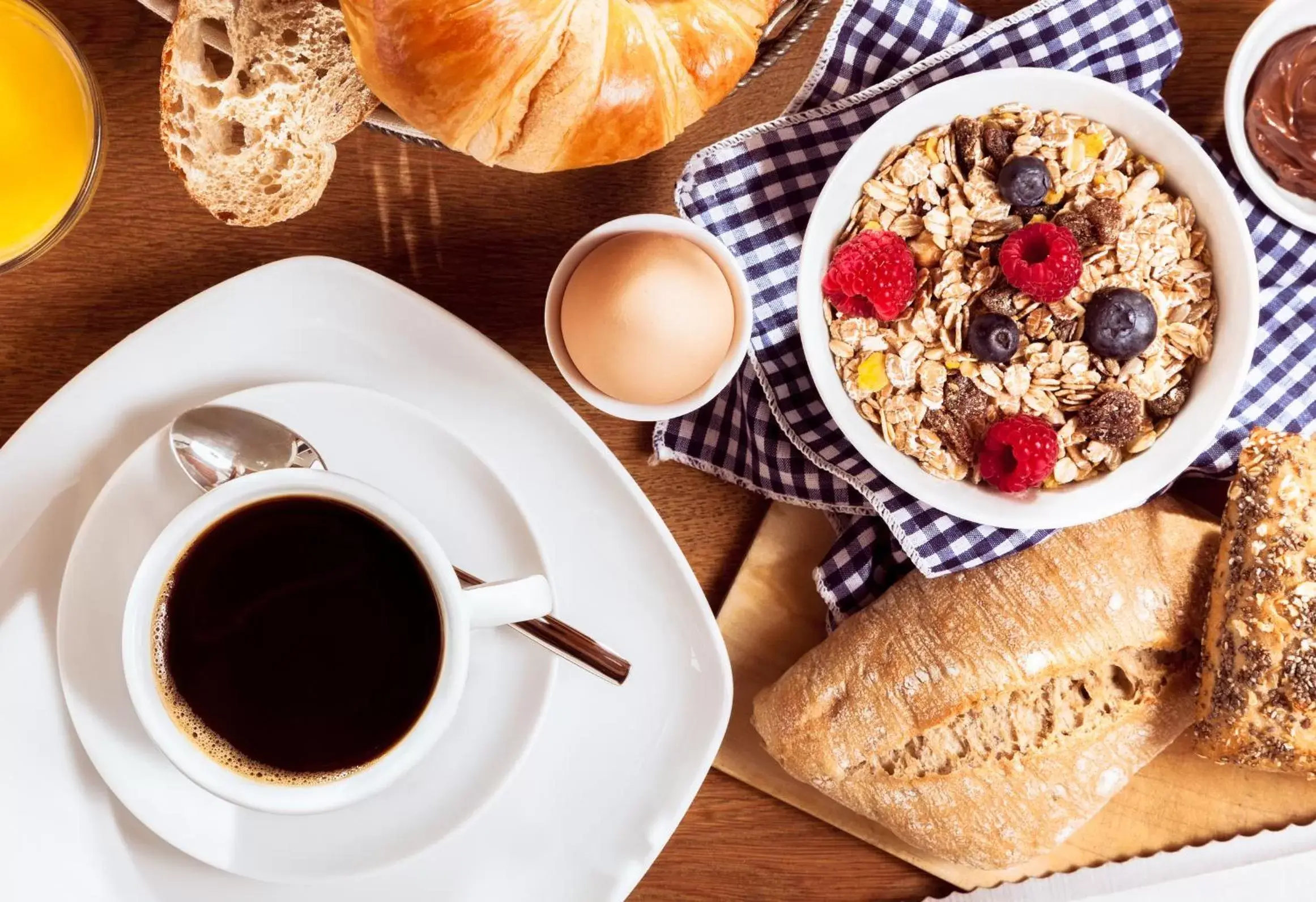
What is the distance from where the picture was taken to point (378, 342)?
1.06m

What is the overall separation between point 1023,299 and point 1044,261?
50 millimetres

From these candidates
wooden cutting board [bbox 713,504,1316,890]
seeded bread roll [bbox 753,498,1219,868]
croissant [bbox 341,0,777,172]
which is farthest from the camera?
wooden cutting board [bbox 713,504,1316,890]

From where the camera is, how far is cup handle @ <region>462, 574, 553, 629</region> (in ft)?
3.01

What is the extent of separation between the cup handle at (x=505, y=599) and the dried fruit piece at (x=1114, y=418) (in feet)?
1.71

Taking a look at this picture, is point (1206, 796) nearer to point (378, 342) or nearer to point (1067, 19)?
point (1067, 19)

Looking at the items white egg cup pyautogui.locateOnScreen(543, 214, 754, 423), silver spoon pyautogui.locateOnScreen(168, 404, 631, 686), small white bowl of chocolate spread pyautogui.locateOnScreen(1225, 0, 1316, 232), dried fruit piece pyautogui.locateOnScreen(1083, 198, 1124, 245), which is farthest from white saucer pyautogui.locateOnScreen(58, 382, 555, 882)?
small white bowl of chocolate spread pyautogui.locateOnScreen(1225, 0, 1316, 232)

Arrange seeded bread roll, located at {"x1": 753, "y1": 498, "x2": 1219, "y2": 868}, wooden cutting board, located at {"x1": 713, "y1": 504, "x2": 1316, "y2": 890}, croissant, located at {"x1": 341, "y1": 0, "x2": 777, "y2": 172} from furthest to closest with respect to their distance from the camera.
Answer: wooden cutting board, located at {"x1": 713, "y1": 504, "x2": 1316, "y2": 890} < seeded bread roll, located at {"x1": 753, "y1": 498, "x2": 1219, "y2": 868} < croissant, located at {"x1": 341, "y1": 0, "x2": 777, "y2": 172}

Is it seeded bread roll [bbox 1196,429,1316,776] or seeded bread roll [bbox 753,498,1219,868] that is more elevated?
seeded bread roll [bbox 1196,429,1316,776]

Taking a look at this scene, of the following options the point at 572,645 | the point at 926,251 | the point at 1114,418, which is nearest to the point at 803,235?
the point at 926,251

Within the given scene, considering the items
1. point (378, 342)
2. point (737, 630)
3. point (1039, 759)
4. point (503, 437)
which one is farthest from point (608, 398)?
point (1039, 759)

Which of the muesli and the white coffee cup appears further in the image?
the muesli

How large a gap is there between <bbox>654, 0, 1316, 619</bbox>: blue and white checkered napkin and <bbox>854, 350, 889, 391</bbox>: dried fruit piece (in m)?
0.10

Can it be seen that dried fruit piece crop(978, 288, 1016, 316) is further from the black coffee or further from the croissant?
the black coffee

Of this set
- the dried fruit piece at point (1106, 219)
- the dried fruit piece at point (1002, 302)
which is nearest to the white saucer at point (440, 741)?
the dried fruit piece at point (1002, 302)
